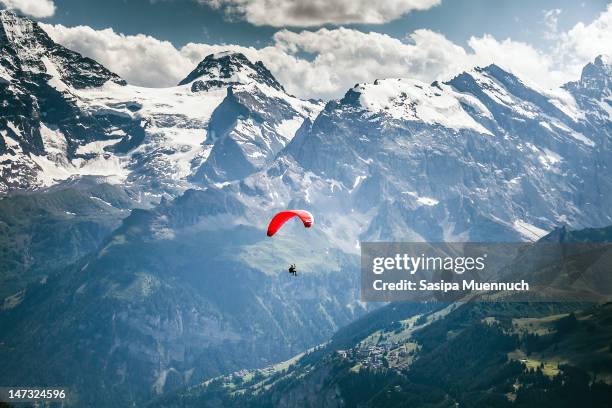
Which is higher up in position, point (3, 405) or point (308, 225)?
point (308, 225)

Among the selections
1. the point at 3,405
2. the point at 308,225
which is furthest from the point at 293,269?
the point at 3,405

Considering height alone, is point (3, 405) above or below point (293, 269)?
below

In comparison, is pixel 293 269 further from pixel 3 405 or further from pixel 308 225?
pixel 3 405
